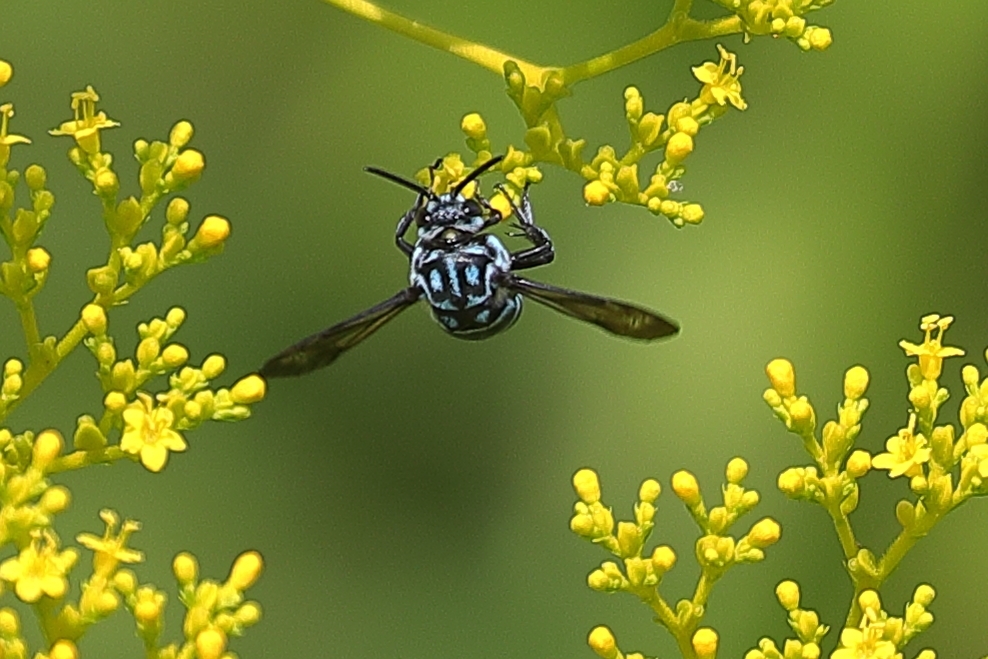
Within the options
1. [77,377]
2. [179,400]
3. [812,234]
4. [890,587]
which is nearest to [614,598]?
[890,587]

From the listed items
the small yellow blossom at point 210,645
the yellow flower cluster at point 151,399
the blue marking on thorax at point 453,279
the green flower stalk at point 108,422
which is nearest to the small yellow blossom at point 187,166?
the green flower stalk at point 108,422

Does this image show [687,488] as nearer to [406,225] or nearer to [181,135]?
[406,225]

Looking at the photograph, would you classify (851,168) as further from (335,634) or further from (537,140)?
(537,140)

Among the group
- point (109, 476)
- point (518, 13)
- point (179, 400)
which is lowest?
point (109, 476)

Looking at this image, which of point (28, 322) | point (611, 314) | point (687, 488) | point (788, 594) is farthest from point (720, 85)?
point (28, 322)

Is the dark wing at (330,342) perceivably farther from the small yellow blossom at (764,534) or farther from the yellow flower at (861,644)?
the yellow flower at (861,644)

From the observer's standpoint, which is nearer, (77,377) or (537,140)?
(537,140)

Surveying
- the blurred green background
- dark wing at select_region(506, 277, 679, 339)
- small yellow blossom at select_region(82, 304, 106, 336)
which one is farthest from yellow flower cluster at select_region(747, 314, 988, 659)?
the blurred green background
